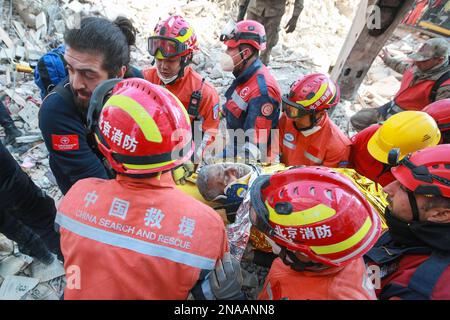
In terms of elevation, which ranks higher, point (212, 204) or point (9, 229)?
point (212, 204)

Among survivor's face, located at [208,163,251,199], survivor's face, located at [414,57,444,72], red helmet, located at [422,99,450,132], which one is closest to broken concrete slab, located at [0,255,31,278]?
survivor's face, located at [208,163,251,199]

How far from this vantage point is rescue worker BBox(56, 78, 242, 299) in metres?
1.43

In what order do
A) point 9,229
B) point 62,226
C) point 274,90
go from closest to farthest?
point 62,226 → point 9,229 → point 274,90

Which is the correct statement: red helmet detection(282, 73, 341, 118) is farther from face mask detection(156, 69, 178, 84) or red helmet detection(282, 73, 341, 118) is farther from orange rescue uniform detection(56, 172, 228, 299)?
orange rescue uniform detection(56, 172, 228, 299)

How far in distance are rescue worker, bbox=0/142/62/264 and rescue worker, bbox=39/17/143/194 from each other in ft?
1.97

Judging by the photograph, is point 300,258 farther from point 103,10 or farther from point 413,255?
point 103,10

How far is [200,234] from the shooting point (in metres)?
1.56

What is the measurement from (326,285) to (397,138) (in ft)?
6.04

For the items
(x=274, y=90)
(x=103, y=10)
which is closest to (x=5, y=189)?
(x=274, y=90)

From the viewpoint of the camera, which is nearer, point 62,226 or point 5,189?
point 62,226

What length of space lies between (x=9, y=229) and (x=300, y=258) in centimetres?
285

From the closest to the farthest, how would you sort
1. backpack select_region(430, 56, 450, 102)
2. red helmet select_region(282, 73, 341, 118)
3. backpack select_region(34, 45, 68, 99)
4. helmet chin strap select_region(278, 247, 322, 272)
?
helmet chin strap select_region(278, 247, 322, 272)
backpack select_region(34, 45, 68, 99)
red helmet select_region(282, 73, 341, 118)
backpack select_region(430, 56, 450, 102)

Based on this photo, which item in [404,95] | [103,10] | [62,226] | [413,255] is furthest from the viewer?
[103,10]

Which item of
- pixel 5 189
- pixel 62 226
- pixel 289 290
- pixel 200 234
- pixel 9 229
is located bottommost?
pixel 9 229
